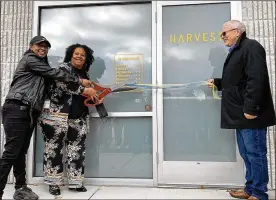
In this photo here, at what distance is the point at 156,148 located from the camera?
3.49m

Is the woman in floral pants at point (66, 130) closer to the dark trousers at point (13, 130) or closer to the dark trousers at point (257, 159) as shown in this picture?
the dark trousers at point (13, 130)

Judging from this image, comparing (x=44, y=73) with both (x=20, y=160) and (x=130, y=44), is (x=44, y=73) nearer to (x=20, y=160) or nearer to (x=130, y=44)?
(x=20, y=160)

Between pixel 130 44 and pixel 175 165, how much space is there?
5.44ft

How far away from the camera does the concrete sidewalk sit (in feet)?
10.1

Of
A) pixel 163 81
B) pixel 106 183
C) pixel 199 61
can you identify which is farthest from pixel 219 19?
pixel 106 183

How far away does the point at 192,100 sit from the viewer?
3.54 m

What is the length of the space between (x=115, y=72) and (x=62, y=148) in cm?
117

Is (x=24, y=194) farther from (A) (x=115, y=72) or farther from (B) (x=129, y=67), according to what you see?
(B) (x=129, y=67)

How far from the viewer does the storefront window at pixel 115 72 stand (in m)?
3.60

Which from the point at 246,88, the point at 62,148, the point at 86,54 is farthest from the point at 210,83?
the point at 62,148

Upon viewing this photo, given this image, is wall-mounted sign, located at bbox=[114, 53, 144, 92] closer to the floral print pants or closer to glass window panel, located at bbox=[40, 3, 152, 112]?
glass window panel, located at bbox=[40, 3, 152, 112]

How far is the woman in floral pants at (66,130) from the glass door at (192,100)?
3.16ft

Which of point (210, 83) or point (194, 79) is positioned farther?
point (194, 79)

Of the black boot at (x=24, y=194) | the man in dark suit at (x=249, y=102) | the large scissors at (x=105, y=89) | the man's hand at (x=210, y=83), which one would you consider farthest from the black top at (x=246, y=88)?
the black boot at (x=24, y=194)
